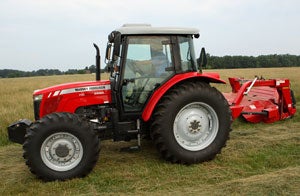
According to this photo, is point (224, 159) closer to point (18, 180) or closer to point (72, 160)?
point (72, 160)

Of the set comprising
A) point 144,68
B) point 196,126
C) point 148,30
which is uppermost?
point 148,30

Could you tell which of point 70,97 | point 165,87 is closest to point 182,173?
point 165,87

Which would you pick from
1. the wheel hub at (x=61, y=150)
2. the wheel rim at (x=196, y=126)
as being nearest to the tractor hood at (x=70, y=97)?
the wheel hub at (x=61, y=150)

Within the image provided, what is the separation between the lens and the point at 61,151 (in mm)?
4703

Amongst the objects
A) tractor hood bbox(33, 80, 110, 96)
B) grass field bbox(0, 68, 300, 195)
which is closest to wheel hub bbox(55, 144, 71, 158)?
grass field bbox(0, 68, 300, 195)

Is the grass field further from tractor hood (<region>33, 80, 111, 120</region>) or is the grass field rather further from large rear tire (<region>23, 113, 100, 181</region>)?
tractor hood (<region>33, 80, 111, 120</region>)

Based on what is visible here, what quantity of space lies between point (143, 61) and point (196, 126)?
48.4 inches

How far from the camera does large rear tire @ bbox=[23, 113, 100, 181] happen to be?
456cm

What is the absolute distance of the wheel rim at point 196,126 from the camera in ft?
17.2

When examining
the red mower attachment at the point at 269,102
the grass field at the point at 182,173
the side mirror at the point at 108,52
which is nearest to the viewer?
the grass field at the point at 182,173

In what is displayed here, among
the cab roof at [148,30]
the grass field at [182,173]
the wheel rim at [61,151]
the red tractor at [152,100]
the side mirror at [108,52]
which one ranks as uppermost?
the cab roof at [148,30]

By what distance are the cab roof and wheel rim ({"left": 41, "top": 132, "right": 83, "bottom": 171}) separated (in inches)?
63.7

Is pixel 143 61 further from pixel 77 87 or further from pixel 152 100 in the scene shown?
pixel 77 87

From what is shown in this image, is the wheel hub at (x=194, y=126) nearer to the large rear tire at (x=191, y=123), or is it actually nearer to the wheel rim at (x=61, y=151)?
the large rear tire at (x=191, y=123)
